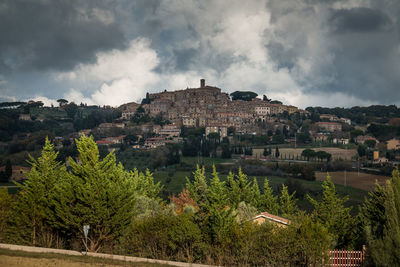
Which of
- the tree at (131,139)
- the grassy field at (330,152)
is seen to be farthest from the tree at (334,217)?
the tree at (131,139)

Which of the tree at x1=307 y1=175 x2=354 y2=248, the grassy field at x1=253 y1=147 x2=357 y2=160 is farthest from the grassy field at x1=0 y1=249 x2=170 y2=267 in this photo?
the grassy field at x1=253 y1=147 x2=357 y2=160

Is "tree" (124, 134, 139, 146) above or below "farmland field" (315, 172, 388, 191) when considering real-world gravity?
above

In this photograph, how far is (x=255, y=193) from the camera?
35281 millimetres

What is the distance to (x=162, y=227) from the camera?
1908 cm

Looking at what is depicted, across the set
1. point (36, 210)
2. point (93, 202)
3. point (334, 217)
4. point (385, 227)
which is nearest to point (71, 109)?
point (36, 210)

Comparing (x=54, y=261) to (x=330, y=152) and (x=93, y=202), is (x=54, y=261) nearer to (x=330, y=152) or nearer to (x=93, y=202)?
(x=93, y=202)

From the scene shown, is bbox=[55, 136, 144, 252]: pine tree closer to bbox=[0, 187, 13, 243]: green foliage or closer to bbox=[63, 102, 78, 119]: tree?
bbox=[0, 187, 13, 243]: green foliage

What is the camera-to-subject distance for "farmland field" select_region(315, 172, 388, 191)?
63.9 m

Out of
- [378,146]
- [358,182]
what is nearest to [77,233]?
[358,182]

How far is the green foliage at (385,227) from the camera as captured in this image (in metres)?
14.5

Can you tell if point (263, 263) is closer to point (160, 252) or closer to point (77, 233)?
point (160, 252)

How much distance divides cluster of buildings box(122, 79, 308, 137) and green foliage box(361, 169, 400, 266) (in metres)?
106

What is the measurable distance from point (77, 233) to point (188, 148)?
246 ft

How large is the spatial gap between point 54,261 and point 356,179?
62925 millimetres
